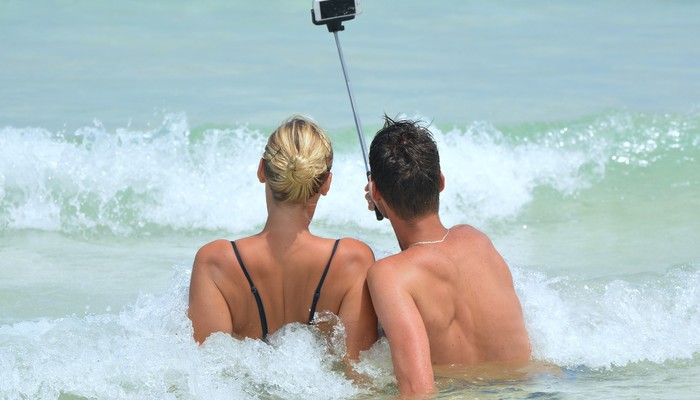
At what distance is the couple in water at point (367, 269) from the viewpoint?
378 cm

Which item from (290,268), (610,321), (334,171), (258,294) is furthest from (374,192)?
(334,171)

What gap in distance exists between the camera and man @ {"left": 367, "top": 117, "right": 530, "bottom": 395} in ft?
12.1

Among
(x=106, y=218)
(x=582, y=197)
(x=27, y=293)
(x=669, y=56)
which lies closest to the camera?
(x=27, y=293)

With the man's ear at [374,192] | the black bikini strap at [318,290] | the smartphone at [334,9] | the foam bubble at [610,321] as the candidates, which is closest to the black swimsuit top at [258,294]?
the black bikini strap at [318,290]

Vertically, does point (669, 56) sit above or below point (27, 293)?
above

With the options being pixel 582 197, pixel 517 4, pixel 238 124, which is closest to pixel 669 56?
pixel 517 4

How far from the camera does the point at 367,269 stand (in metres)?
3.97

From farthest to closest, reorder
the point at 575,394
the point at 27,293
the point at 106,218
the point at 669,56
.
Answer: the point at 669,56 < the point at 106,218 < the point at 27,293 < the point at 575,394

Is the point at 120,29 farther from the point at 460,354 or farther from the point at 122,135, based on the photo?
the point at 460,354

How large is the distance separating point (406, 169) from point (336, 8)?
103cm

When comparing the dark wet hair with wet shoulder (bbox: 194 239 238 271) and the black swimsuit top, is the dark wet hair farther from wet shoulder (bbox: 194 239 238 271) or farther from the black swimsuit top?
wet shoulder (bbox: 194 239 238 271)

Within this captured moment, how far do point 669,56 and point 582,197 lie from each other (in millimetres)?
3999

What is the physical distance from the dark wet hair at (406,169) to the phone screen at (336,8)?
0.83 metres

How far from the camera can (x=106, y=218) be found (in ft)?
27.2
